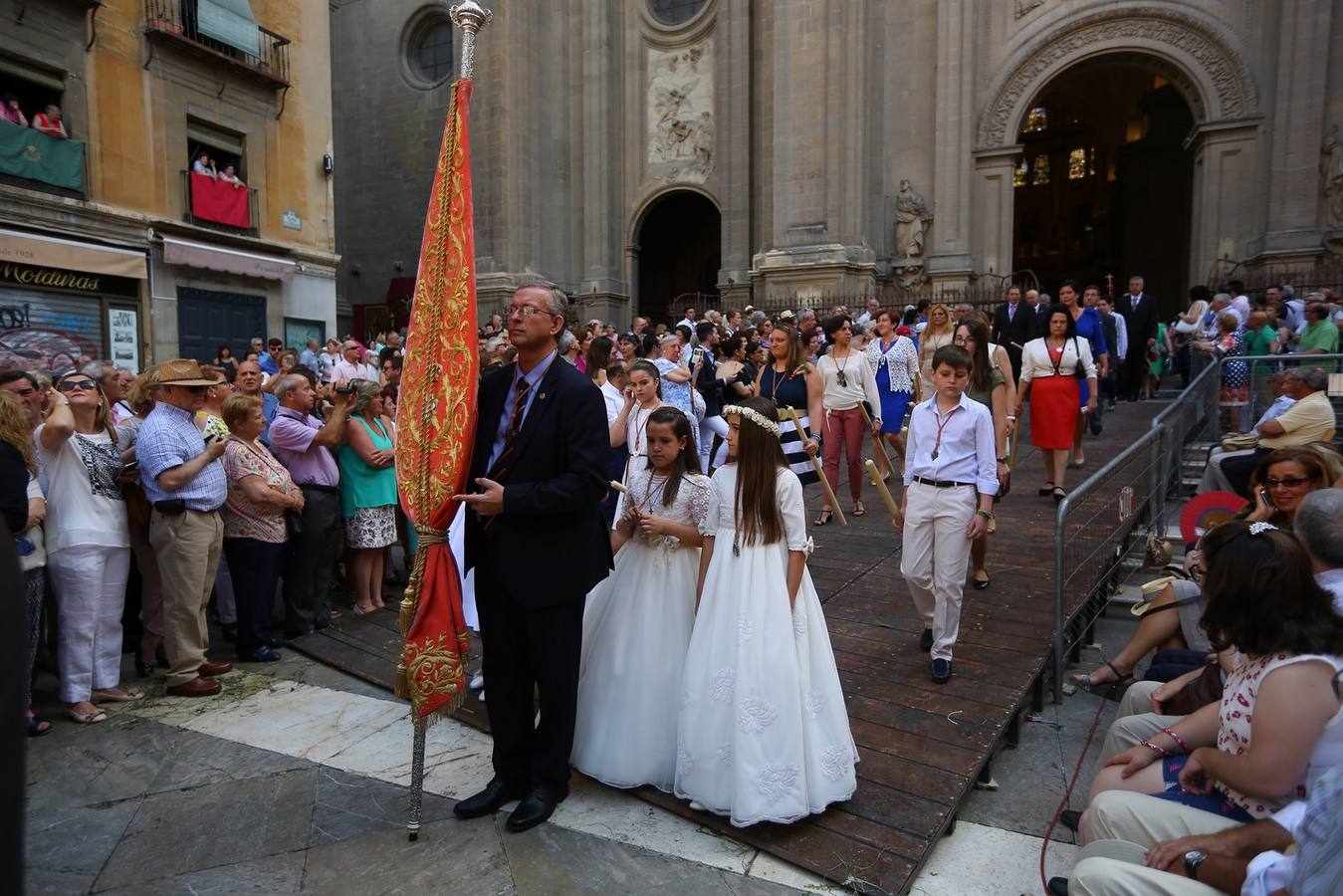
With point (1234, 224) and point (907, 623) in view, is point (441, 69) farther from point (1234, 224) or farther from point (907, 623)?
point (907, 623)

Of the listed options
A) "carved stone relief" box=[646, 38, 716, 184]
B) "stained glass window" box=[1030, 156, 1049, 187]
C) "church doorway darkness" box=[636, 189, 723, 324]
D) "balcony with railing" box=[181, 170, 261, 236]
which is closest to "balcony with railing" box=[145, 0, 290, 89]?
"balcony with railing" box=[181, 170, 261, 236]

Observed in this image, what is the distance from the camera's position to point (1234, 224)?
690 inches

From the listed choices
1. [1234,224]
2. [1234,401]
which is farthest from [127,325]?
[1234,224]

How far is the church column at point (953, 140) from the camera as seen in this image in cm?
1903

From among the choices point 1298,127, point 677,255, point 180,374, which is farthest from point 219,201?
point 1298,127

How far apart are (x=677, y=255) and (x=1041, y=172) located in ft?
55.7

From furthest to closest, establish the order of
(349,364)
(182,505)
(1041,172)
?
(1041,172), (349,364), (182,505)

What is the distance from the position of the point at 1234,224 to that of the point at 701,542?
63.3 feet

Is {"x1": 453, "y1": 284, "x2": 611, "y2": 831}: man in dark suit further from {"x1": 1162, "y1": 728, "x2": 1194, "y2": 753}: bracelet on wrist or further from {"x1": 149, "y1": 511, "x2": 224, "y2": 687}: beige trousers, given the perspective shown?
{"x1": 149, "y1": 511, "x2": 224, "y2": 687}: beige trousers

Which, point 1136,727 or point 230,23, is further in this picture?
point 230,23

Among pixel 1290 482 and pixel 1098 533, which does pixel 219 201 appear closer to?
pixel 1098 533

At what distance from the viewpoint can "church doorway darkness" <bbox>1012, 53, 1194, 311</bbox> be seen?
86.6 ft

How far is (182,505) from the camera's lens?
16.4 feet

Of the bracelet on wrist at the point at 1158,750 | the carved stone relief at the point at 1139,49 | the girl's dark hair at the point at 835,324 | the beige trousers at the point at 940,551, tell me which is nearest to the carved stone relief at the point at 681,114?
the carved stone relief at the point at 1139,49
